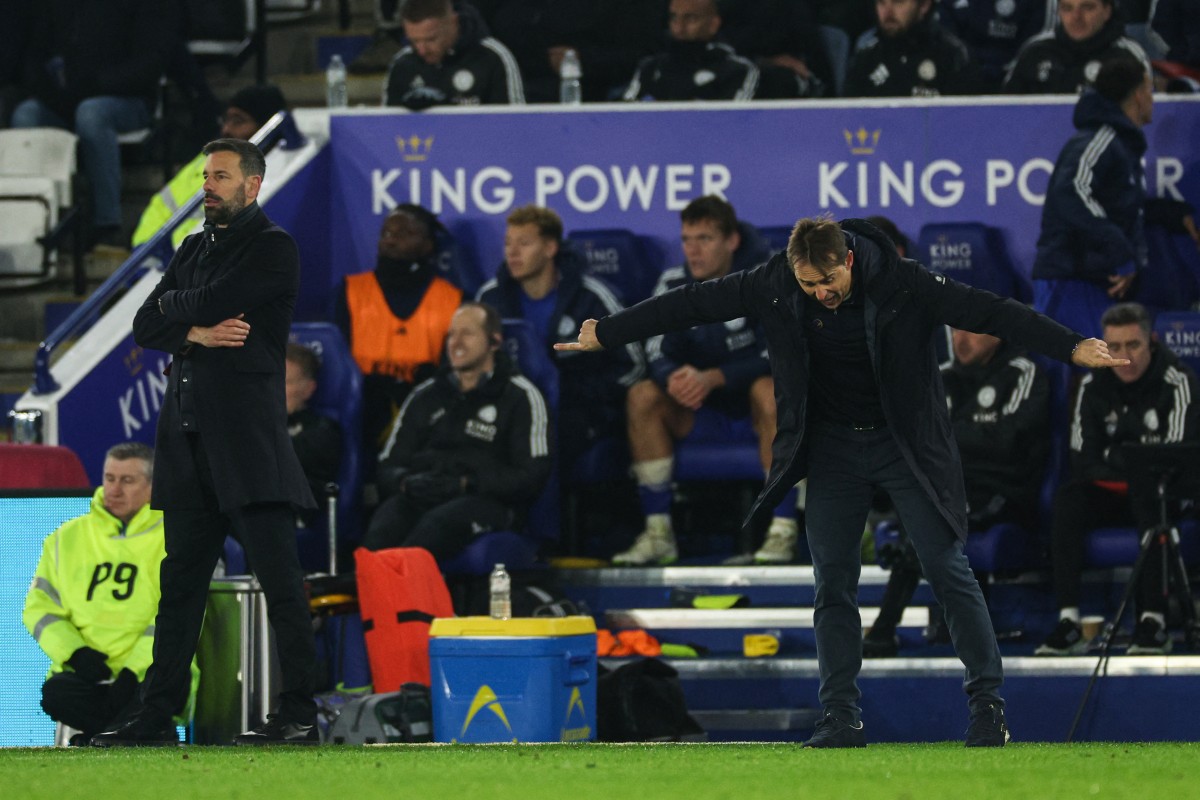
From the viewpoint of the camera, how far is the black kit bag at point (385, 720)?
7703 mm

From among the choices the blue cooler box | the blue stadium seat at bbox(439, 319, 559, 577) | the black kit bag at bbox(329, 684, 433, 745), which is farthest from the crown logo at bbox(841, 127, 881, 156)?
the black kit bag at bbox(329, 684, 433, 745)

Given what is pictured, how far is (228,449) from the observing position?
21.5 ft

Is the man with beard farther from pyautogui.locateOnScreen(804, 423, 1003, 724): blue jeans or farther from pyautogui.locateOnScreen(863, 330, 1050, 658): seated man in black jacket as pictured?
pyautogui.locateOnScreen(804, 423, 1003, 724): blue jeans

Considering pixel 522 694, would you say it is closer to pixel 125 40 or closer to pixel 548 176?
pixel 548 176

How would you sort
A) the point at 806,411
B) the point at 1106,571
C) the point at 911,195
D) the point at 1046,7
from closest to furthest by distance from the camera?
the point at 806,411 < the point at 1106,571 < the point at 911,195 < the point at 1046,7

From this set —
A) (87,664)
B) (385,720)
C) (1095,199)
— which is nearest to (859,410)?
(385,720)

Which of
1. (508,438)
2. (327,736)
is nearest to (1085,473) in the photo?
(508,438)

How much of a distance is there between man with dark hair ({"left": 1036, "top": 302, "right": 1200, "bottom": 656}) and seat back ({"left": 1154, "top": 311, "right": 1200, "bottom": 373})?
2.61 ft

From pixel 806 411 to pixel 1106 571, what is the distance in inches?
128

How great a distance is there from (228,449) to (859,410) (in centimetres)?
197

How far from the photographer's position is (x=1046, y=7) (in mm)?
12211

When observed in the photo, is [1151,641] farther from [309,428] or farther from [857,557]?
[309,428]

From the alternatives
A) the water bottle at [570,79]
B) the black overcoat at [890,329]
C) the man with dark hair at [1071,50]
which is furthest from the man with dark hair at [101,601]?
the man with dark hair at [1071,50]

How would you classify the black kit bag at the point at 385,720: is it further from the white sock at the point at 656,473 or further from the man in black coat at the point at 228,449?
the white sock at the point at 656,473
